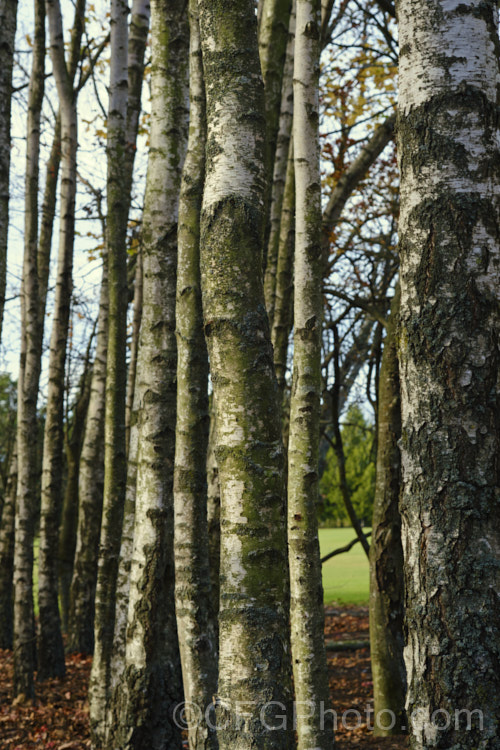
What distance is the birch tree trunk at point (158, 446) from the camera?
432 centimetres

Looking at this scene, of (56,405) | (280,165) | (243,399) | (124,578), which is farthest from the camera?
(56,405)

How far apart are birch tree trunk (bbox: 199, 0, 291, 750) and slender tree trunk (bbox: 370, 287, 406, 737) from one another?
352 cm

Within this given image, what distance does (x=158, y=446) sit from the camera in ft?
14.5

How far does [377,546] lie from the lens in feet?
19.9

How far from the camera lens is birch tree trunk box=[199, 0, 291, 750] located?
2199mm

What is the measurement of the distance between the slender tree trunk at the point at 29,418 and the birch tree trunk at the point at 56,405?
1.42 feet

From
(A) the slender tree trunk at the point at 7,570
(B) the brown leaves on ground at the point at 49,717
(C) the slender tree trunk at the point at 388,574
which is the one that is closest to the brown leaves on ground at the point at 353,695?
(C) the slender tree trunk at the point at 388,574

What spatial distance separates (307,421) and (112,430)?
7.56 ft

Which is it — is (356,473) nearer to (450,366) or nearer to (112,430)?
(112,430)

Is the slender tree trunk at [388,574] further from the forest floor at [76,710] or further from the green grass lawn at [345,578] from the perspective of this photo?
the green grass lawn at [345,578]

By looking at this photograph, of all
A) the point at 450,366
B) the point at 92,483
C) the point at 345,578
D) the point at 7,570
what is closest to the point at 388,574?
the point at 450,366

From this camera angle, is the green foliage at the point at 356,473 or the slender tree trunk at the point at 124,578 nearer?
the slender tree trunk at the point at 124,578

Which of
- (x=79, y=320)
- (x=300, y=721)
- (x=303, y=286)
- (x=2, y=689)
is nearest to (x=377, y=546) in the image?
(x=300, y=721)

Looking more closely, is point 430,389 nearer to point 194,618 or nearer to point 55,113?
point 194,618
